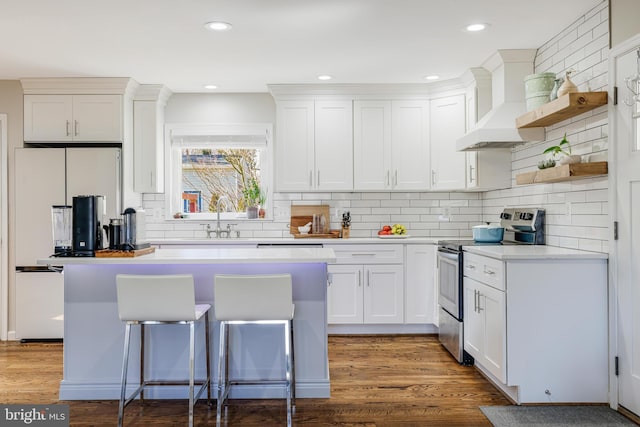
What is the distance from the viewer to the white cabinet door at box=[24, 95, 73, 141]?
15.3ft

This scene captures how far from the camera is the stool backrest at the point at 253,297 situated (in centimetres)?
→ 258

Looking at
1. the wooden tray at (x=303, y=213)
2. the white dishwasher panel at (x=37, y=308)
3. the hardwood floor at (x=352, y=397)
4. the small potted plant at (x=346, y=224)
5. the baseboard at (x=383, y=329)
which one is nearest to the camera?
the hardwood floor at (x=352, y=397)

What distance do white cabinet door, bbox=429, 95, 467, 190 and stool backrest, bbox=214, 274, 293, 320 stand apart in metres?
2.74

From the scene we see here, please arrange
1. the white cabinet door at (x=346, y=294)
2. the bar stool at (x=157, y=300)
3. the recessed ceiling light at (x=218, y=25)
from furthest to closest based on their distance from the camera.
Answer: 1. the white cabinet door at (x=346, y=294)
2. the recessed ceiling light at (x=218, y=25)
3. the bar stool at (x=157, y=300)

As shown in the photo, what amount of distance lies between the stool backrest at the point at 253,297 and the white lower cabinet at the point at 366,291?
2.06 m

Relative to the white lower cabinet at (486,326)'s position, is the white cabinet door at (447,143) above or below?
above

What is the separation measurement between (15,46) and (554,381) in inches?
178

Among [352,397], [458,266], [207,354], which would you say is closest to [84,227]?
[207,354]

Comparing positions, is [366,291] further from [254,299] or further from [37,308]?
[37,308]

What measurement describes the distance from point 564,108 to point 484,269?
114cm

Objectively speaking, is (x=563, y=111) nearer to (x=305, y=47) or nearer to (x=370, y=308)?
(x=305, y=47)

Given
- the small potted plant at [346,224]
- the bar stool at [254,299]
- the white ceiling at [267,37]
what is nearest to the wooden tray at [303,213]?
the small potted plant at [346,224]

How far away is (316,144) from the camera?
4.95 meters

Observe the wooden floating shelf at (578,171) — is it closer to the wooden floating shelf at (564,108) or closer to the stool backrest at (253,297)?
the wooden floating shelf at (564,108)
